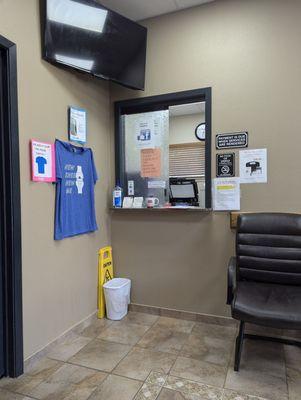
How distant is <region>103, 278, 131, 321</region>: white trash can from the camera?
8.67 feet

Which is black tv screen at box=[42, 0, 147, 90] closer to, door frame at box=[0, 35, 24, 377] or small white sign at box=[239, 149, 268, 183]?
door frame at box=[0, 35, 24, 377]

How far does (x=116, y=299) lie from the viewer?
8.68 feet

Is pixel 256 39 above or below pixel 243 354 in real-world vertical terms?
above

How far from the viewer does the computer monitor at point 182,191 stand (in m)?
2.80

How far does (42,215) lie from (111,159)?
109 cm

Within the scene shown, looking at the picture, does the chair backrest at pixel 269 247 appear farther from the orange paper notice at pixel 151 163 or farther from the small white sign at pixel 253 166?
the orange paper notice at pixel 151 163

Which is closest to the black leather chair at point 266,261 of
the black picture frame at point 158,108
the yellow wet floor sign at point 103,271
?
the black picture frame at point 158,108

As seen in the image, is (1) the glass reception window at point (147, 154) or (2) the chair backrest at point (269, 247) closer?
(2) the chair backrest at point (269, 247)

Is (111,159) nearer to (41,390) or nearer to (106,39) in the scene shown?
(106,39)

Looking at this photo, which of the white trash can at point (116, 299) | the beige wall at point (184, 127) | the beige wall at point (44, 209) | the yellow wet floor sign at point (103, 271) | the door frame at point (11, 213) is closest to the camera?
the door frame at point (11, 213)

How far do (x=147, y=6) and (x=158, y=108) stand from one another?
886mm

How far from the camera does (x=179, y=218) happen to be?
270cm

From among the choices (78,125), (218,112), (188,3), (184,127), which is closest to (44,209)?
(78,125)

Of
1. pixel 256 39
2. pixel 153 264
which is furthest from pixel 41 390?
pixel 256 39
